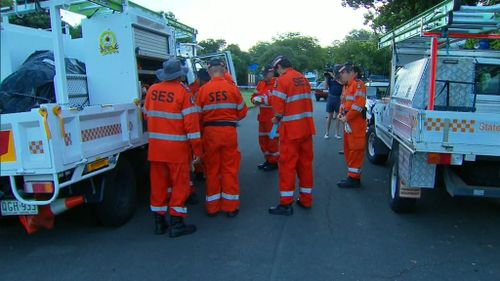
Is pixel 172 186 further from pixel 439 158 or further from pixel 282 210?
pixel 439 158

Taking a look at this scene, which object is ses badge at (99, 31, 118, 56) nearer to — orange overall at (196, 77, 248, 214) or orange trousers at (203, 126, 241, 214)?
orange overall at (196, 77, 248, 214)

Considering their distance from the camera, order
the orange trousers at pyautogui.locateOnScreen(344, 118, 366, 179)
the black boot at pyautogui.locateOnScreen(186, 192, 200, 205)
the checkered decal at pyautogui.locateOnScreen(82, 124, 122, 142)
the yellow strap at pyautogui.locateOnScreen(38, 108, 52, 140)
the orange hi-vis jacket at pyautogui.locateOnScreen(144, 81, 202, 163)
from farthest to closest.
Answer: the orange trousers at pyautogui.locateOnScreen(344, 118, 366, 179)
the black boot at pyautogui.locateOnScreen(186, 192, 200, 205)
the orange hi-vis jacket at pyautogui.locateOnScreen(144, 81, 202, 163)
the checkered decal at pyautogui.locateOnScreen(82, 124, 122, 142)
the yellow strap at pyautogui.locateOnScreen(38, 108, 52, 140)

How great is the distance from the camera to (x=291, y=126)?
4.94 metres

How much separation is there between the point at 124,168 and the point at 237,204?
142cm

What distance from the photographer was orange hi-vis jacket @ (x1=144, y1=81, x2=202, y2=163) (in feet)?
14.1

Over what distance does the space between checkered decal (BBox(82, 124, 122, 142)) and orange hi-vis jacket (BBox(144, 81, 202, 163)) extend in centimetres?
44

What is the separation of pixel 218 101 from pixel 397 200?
2.44 meters

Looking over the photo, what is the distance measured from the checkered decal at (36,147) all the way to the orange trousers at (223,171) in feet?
6.35

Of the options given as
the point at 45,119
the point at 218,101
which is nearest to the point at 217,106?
the point at 218,101

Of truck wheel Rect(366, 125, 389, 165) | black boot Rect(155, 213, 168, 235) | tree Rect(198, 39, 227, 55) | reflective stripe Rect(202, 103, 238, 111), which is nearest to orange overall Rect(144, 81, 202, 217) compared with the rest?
black boot Rect(155, 213, 168, 235)

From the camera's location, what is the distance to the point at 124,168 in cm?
477

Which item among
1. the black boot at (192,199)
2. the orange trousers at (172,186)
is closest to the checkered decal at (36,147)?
the orange trousers at (172,186)

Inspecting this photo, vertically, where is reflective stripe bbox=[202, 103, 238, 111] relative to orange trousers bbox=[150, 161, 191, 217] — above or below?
above

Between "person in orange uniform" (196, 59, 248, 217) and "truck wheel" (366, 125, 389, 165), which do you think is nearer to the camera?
"person in orange uniform" (196, 59, 248, 217)
